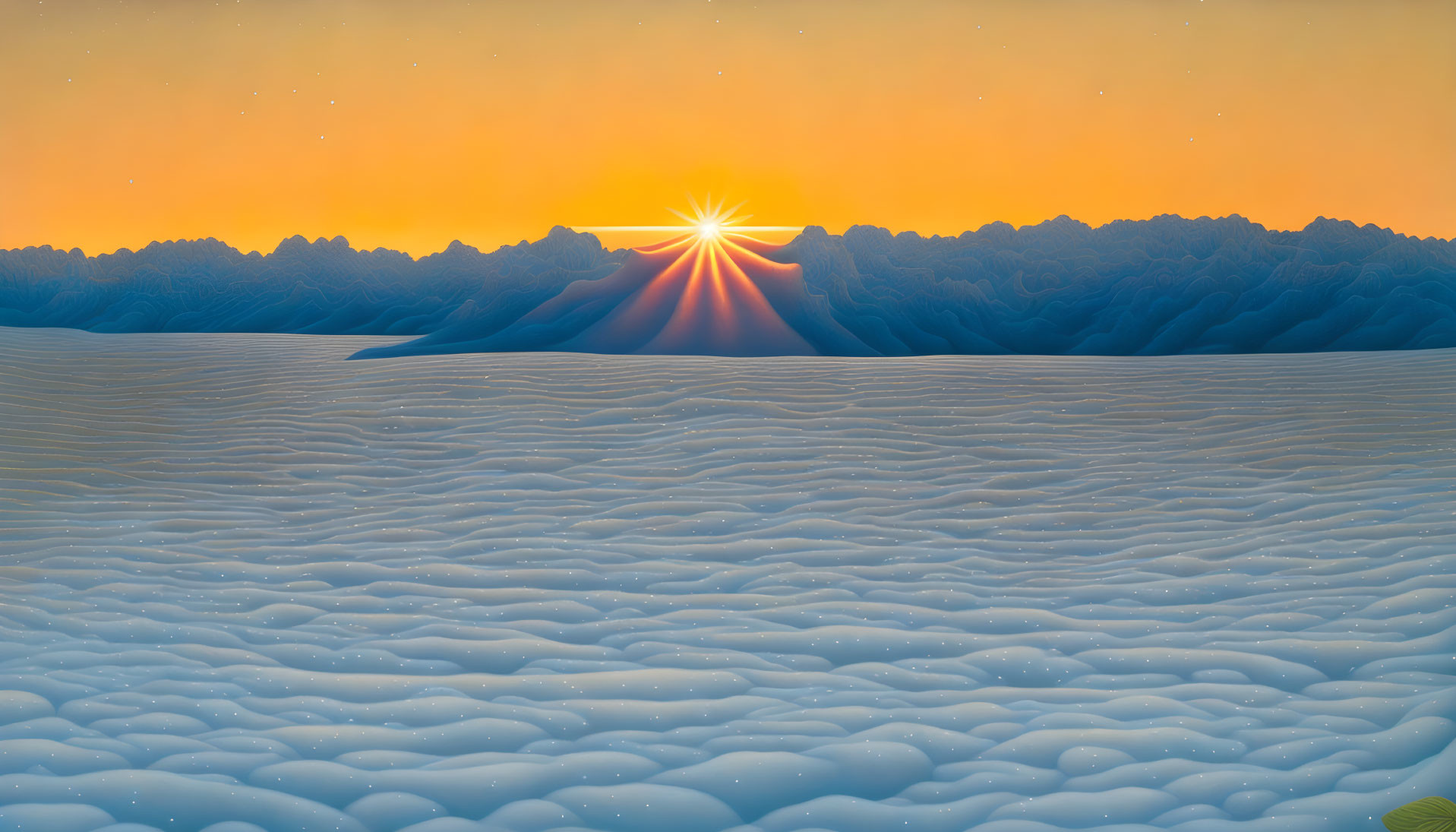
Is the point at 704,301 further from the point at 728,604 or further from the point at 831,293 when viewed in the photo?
the point at 831,293

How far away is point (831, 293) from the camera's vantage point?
19.4m

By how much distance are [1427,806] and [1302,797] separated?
375mm

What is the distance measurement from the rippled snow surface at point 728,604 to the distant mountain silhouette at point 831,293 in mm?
2186

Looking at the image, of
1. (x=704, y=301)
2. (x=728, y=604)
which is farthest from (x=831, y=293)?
(x=728, y=604)

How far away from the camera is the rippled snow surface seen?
1721 mm

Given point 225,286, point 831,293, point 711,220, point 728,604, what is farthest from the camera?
point 831,293

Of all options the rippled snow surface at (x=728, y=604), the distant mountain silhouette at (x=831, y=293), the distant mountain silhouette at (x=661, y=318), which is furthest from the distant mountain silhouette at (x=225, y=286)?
Answer: the rippled snow surface at (x=728, y=604)

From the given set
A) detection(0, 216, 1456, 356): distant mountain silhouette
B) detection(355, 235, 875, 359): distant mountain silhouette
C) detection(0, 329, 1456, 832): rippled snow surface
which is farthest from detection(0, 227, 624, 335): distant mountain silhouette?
detection(0, 329, 1456, 832): rippled snow surface

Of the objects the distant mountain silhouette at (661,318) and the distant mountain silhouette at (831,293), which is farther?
the distant mountain silhouette at (831,293)

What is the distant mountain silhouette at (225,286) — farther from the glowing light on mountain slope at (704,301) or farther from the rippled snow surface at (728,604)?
the rippled snow surface at (728,604)

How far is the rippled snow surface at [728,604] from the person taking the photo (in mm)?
1721

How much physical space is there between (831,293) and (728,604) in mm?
16940

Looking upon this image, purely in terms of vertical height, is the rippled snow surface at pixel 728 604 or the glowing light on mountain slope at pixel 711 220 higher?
the glowing light on mountain slope at pixel 711 220

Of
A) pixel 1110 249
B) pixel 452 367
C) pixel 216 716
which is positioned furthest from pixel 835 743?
pixel 1110 249
